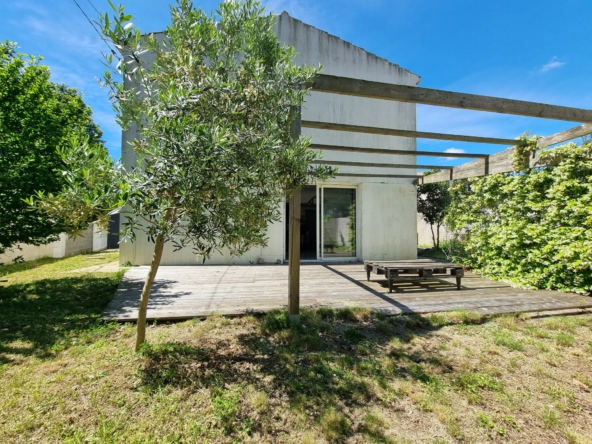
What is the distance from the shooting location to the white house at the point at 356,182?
8.09m

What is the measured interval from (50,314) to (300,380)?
360cm

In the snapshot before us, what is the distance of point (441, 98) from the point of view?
141 inches

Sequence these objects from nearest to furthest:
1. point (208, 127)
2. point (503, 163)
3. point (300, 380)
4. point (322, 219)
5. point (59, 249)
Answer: point (208, 127) < point (300, 380) < point (503, 163) < point (322, 219) < point (59, 249)

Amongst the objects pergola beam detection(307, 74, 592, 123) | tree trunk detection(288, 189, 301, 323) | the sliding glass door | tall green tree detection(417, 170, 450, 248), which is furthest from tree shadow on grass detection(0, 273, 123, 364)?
tall green tree detection(417, 170, 450, 248)

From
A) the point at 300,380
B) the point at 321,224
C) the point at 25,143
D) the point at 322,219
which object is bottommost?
the point at 300,380

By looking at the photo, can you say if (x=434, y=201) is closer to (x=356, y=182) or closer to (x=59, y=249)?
(x=356, y=182)

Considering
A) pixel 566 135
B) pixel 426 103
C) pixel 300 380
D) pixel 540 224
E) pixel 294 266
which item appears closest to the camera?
pixel 300 380

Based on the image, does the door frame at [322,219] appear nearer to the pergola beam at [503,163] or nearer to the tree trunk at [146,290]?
the pergola beam at [503,163]

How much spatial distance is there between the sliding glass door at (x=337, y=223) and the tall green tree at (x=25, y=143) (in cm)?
593

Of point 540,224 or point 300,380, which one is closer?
point 300,380

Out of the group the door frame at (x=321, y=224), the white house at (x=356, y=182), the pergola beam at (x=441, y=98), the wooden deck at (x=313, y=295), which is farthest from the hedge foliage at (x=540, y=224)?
the door frame at (x=321, y=224)

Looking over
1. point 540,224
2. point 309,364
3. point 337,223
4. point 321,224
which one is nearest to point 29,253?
point 321,224

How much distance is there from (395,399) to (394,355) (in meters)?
0.70

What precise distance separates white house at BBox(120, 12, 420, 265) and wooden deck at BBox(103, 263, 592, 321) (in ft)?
7.34
